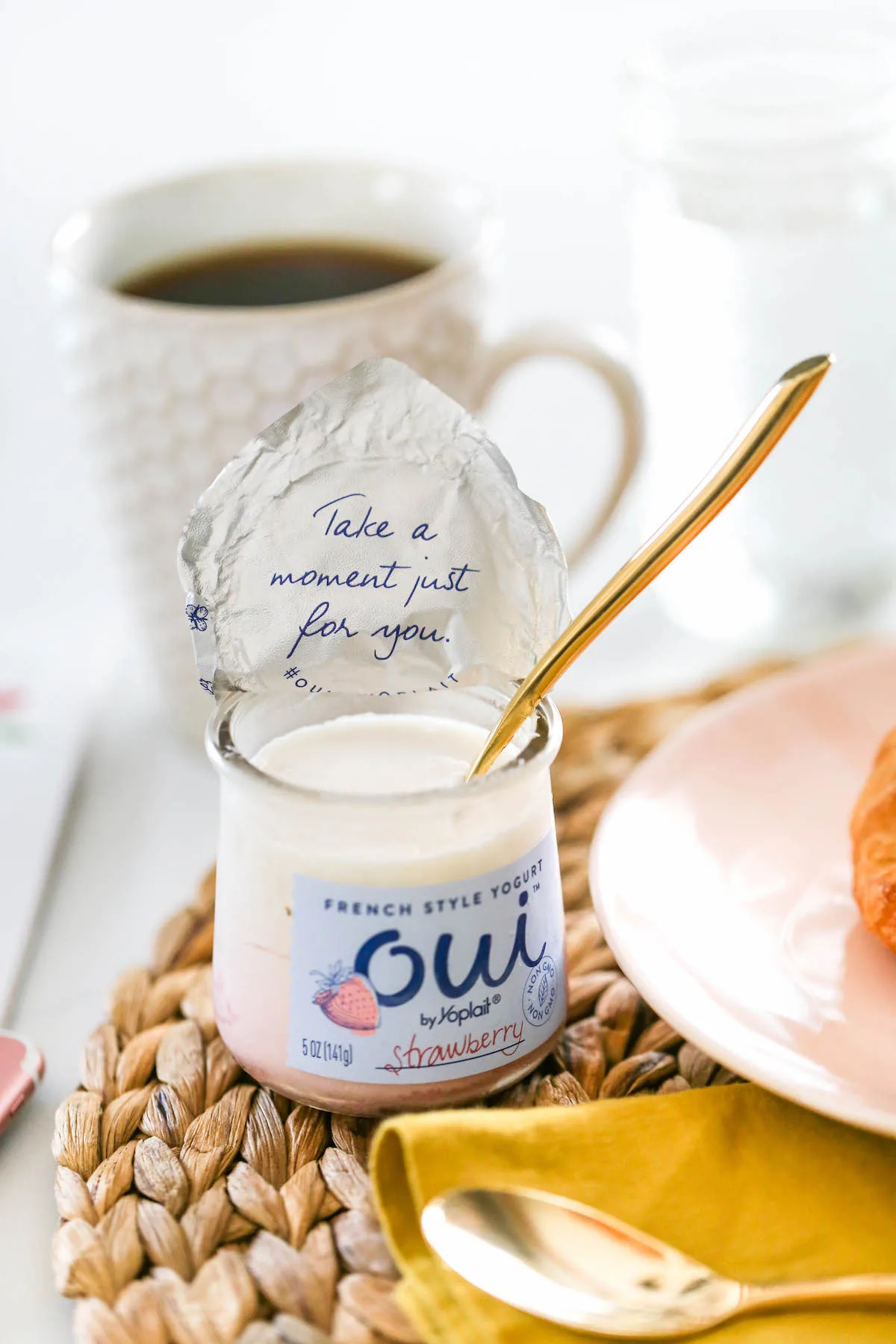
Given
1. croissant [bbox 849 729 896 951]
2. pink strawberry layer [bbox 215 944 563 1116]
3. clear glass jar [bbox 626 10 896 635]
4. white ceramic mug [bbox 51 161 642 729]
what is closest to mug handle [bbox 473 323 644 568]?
white ceramic mug [bbox 51 161 642 729]

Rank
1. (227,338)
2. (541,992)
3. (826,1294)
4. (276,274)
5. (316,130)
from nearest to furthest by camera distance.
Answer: (826,1294), (541,992), (227,338), (276,274), (316,130)

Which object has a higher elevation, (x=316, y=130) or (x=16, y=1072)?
(x=316, y=130)

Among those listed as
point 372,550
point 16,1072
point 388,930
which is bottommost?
point 16,1072

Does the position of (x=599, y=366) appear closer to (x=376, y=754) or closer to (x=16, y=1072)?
(x=376, y=754)

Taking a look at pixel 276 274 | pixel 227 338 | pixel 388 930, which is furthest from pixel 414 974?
pixel 276 274

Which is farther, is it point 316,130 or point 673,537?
point 316,130

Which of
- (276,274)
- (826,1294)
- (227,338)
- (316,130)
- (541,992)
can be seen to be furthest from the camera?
(316,130)

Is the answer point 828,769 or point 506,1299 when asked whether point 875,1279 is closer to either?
point 506,1299

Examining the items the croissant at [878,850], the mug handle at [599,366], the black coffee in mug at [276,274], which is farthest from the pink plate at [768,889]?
the black coffee in mug at [276,274]
